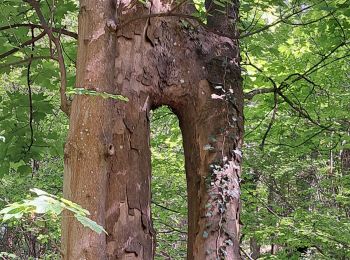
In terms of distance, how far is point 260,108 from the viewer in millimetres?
4875

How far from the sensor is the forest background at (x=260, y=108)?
2.93m

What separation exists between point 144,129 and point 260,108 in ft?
9.38

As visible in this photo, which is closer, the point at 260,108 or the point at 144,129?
the point at 144,129

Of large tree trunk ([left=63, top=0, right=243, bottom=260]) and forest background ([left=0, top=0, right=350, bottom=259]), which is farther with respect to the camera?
forest background ([left=0, top=0, right=350, bottom=259])

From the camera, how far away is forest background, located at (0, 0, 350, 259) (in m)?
2.93

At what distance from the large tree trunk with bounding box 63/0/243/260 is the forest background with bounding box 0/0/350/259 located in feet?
0.55

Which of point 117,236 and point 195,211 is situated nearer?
point 117,236

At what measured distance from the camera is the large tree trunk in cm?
154

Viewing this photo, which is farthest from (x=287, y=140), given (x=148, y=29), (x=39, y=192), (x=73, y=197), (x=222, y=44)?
(x=39, y=192)

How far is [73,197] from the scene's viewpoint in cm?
151

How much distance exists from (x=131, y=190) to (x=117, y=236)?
212 millimetres

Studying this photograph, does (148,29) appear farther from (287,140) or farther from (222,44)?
(287,140)

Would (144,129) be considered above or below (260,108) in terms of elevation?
below

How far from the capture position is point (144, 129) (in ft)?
7.31
